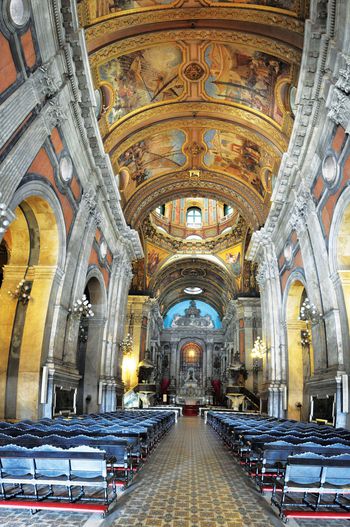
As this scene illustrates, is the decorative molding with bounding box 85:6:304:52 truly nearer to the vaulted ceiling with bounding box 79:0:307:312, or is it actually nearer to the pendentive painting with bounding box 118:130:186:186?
the vaulted ceiling with bounding box 79:0:307:312

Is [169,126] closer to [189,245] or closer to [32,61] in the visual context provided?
[32,61]

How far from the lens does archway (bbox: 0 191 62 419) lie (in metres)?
10.4

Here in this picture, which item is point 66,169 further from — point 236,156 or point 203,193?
point 203,193

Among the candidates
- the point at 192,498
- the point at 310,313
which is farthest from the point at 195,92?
the point at 192,498

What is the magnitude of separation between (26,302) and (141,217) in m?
11.6

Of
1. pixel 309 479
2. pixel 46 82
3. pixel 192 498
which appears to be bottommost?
pixel 192 498

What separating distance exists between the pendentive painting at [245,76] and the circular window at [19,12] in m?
6.89

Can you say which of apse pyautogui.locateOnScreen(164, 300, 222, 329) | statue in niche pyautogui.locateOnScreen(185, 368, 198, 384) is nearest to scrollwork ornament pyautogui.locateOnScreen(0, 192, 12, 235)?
→ statue in niche pyautogui.locateOnScreen(185, 368, 198, 384)

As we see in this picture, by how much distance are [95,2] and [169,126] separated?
683 centimetres

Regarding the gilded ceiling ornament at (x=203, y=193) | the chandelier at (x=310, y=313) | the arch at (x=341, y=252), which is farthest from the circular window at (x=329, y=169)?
the gilded ceiling ornament at (x=203, y=193)

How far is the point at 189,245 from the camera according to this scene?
33.0m

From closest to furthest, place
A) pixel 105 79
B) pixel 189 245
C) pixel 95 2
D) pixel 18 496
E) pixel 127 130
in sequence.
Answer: pixel 18 496 < pixel 95 2 < pixel 105 79 < pixel 127 130 < pixel 189 245

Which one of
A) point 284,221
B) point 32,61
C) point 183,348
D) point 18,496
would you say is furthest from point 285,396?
point 183,348

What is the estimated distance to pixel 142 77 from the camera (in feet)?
46.1
